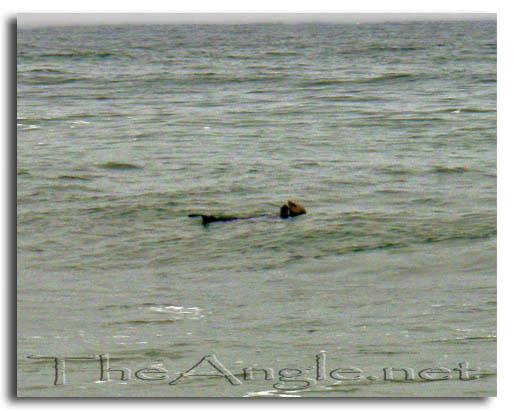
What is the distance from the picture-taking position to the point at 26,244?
802 centimetres

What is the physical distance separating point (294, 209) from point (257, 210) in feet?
1.38

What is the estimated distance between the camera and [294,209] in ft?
33.4

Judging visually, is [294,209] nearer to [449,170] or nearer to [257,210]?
[257,210]

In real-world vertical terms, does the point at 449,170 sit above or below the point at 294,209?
above

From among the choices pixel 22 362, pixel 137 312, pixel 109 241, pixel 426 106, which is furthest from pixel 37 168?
pixel 426 106

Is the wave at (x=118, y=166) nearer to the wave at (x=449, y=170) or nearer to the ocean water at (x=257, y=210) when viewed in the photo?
the ocean water at (x=257, y=210)

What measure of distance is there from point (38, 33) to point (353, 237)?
374 centimetres

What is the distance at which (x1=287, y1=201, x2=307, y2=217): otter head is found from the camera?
10.2 metres

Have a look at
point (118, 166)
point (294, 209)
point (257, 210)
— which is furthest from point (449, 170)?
point (118, 166)

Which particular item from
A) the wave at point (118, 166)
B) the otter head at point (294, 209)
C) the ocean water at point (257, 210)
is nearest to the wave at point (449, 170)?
the ocean water at point (257, 210)

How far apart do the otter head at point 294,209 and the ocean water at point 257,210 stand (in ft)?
0.51

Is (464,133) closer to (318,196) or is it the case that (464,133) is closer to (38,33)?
(318,196)

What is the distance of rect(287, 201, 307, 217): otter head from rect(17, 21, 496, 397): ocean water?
16 centimetres

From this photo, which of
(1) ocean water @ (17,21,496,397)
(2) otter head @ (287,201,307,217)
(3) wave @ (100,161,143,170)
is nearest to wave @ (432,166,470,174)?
(1) ocean water @ (17,21,496,397)
